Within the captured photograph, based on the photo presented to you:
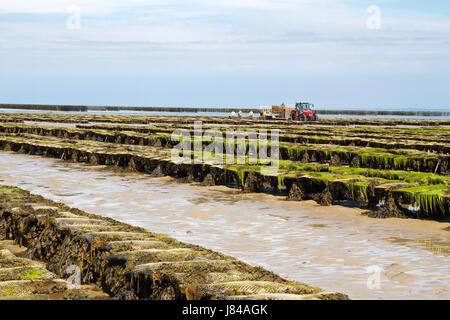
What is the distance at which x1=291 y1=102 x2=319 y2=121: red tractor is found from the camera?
189ft

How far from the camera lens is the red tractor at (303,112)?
57.7 metres

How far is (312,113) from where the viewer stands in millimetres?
58344

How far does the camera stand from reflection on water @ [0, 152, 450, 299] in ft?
23.8

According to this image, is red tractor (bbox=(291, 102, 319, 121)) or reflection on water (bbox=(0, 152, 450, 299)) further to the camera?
red tractor (bbox=(291, 102, 319, 121))

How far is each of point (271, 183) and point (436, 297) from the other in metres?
8.56

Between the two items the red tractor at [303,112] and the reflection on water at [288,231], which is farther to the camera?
the red tractor at [303,112]

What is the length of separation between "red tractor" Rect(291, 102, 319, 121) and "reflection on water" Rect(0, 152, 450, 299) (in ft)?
137

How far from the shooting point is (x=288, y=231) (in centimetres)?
1016

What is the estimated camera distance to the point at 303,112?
5769 cm

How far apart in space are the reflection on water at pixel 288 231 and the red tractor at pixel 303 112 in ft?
137

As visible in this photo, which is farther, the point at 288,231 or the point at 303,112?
the point at 303,112

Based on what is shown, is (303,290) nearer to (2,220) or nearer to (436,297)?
(436,297)

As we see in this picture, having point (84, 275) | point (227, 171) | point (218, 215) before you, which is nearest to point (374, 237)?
point (218, 215)

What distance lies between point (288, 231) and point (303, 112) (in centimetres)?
4829
